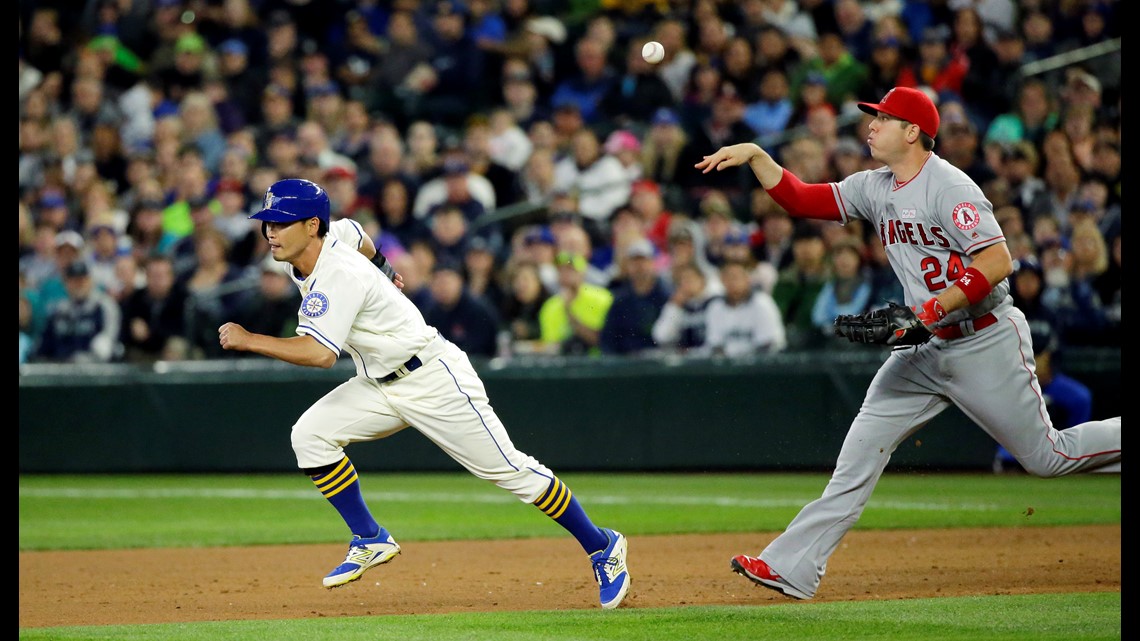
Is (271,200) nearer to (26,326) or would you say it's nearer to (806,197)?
(806,197)

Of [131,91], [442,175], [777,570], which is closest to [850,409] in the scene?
[442,175]

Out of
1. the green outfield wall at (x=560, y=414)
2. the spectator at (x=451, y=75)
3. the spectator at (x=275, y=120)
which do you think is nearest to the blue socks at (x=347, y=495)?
the green outfield wall at (x=560, y=414)

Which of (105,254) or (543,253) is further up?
(543,253)

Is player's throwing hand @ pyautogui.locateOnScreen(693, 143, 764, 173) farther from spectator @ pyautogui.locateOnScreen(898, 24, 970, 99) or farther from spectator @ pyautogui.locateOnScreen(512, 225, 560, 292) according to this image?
spectator @ pyautogui.locateOnScreen(898, 24, 970, 99)

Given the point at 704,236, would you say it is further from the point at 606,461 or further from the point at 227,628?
the point at 227,628

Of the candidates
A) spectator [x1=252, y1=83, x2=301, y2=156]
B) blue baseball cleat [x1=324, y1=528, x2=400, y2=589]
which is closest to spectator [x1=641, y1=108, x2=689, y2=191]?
spectator [x1=252, y1=83, x2=301, y2=156]

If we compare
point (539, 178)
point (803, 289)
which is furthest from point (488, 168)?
point (803, 289)
